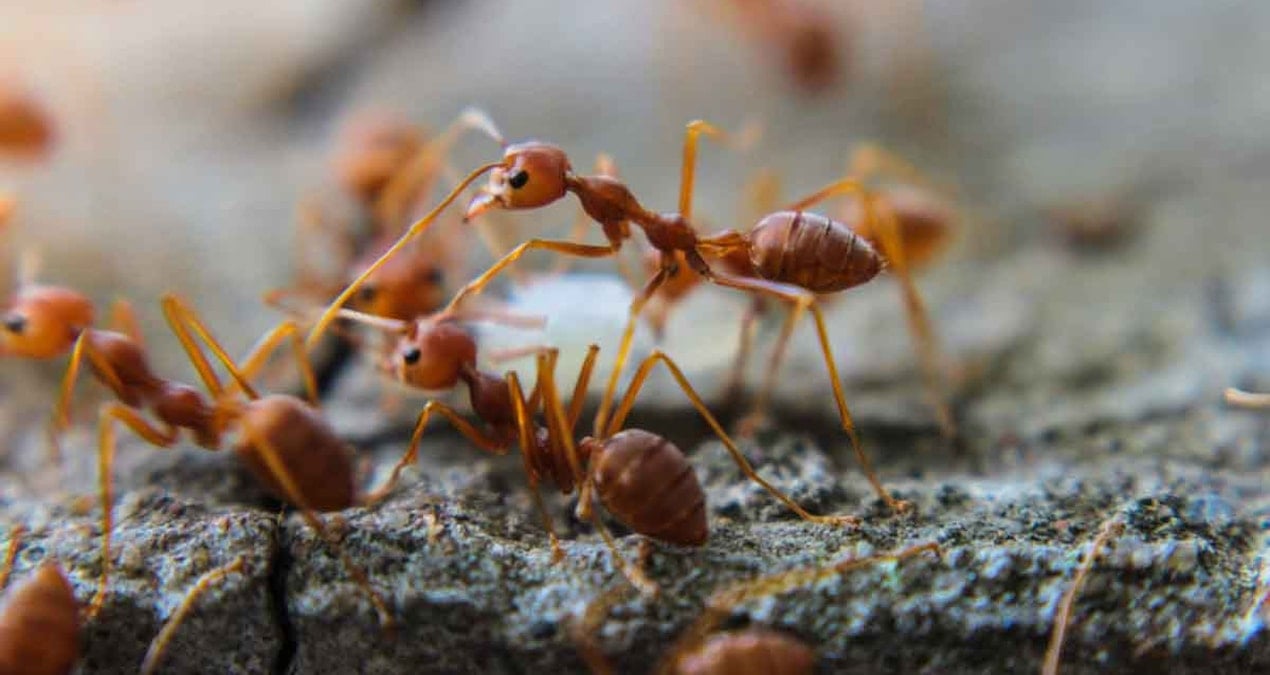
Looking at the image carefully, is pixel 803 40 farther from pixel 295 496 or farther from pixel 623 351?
pixel 295 496

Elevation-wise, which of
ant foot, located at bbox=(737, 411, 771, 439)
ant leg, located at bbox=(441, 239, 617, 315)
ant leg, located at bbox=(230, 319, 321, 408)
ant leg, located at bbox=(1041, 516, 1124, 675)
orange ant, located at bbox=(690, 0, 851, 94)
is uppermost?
orange ant, located at bbox=(690, 0, 851, 94)

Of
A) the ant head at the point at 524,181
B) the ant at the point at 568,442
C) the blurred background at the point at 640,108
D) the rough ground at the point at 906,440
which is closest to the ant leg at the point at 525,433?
the ant at the point at 568,442

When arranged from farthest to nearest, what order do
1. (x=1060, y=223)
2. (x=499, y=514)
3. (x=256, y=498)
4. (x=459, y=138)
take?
(x=459, y=138) → (x=1060, y=223) → (x=256, y=498) → (x=499, y=514)

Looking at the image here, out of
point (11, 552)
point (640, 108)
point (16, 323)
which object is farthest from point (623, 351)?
point (640, 108)

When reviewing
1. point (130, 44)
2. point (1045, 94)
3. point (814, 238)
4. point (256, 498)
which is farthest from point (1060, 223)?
point (130, 44)

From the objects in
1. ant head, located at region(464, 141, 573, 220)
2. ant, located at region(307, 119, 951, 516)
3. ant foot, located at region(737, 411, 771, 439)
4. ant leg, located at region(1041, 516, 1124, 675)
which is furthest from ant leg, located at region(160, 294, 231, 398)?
ant leg, located at region(1041, 516, 1124, 675)

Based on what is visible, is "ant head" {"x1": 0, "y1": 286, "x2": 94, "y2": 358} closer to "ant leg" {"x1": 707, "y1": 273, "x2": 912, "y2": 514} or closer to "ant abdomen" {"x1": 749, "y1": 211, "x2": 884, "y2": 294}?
"ant leg" {"x1": 707, "y1": 273, "x2": 912, "y2": 514}

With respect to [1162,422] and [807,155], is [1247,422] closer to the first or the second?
[1162,422]

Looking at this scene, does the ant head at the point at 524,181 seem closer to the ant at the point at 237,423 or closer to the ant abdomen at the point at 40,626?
the ant at the point at 237,423
